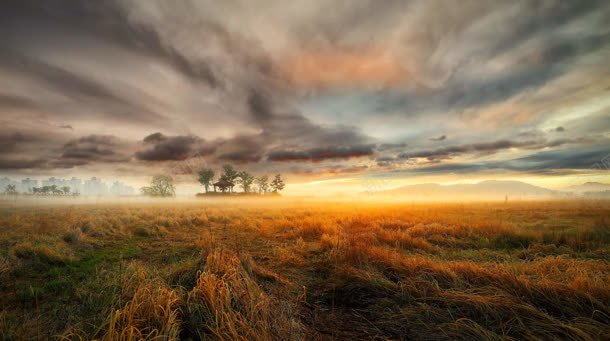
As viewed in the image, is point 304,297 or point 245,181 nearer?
point 304,297

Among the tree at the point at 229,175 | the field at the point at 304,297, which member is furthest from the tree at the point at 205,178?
the field at the point at 304,297

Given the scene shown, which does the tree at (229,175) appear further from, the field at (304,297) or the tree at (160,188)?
the field at (304,297)

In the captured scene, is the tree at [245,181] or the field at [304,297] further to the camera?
the tree at [245,181]

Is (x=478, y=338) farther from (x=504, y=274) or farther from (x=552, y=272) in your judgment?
(x=552, y=272)

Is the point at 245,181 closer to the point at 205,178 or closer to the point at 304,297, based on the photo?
the point at 205,178

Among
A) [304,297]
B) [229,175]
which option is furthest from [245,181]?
[304,297]

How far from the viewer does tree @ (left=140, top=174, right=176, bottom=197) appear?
79.4 m

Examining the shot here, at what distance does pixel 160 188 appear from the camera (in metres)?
80.3

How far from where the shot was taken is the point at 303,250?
9000 mm

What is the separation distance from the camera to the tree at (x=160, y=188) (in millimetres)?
79438

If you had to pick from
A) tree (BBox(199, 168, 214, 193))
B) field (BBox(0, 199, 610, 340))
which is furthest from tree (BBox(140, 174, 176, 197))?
field (BBox(0, 199, 610, 340))

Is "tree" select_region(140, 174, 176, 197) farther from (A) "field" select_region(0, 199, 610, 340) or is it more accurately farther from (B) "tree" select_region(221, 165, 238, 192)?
(A) "field" select_region(0, 199, 610, 340)

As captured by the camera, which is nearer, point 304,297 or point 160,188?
point 304,297

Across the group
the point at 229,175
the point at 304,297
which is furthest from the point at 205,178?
the point at 304,297
